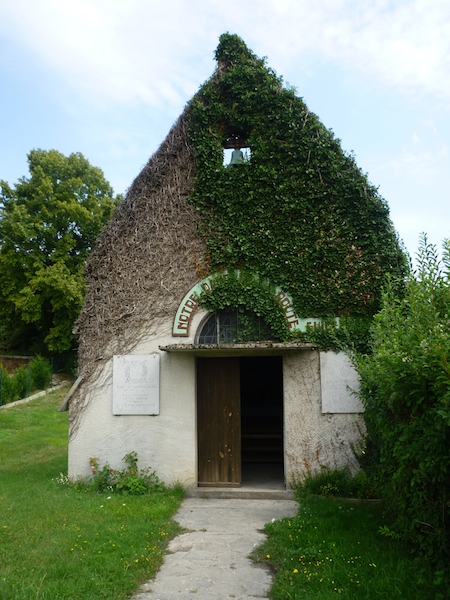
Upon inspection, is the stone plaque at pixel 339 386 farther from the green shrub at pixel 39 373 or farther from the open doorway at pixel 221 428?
the green shrub at pixel 39 373

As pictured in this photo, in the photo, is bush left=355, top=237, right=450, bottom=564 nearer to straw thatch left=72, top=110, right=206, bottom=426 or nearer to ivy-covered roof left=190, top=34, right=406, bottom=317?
ivy-covered roof left=190, top=34, right=406, bottom=317

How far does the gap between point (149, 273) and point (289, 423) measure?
11.5ft

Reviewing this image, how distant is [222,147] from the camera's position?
9492 mm

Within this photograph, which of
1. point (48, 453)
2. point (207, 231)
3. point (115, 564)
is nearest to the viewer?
point (115, 564)

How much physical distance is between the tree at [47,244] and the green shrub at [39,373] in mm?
2607

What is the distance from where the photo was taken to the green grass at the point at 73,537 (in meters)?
4.57

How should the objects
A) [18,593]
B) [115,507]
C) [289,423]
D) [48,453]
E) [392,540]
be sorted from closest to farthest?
[18,593], [392,540], [115,507], [289,423], [48,453]

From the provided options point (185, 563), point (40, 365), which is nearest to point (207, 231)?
point (185, 563)

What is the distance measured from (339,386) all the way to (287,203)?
3.20 metres

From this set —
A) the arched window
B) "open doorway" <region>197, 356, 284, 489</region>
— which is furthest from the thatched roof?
"open doorway" <region>197, 356, 284, 489</region>

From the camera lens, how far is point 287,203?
28.9 feet

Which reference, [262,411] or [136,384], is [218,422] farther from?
[262,411]

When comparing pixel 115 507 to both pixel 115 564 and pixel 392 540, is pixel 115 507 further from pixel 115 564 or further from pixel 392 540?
pixel 392 540

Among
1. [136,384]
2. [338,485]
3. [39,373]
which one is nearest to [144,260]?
[136,384]
